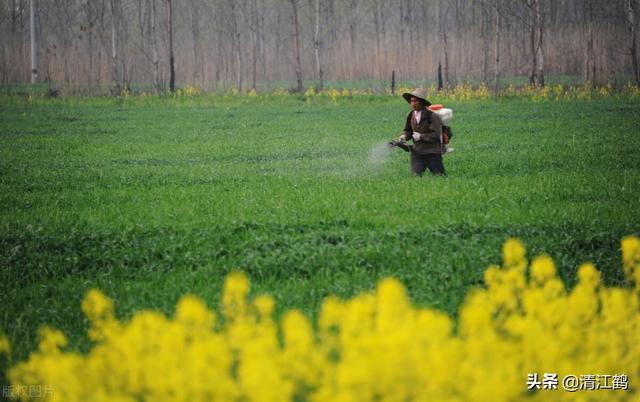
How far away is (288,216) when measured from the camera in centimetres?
862

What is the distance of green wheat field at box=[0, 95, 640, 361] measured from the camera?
6.50 metres

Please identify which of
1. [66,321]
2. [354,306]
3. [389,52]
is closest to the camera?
[354,306]

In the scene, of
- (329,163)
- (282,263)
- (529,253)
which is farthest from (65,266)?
(329,163)

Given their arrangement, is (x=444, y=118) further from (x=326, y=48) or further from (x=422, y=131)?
(x=326, y=48)

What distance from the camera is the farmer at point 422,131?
11.0 m

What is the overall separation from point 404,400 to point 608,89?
30.1 meters

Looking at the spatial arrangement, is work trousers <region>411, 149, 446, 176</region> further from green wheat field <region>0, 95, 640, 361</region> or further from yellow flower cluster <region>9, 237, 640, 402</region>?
yellow flower cluster <region>9, 237, 640, 402</region>

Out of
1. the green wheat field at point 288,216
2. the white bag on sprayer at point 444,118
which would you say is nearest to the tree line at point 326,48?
the green wheat field at point 288,216

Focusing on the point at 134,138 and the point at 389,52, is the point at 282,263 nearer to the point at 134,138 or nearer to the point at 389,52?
the point at 134,138

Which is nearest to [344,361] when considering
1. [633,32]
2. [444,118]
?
[444,118]

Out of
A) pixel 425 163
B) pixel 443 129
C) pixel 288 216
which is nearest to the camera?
pixel 288 216

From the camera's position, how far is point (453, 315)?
18.9 ft

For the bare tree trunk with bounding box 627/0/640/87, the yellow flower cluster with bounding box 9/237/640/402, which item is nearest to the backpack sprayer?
the yellow flower cluster with bounding box 9/237/640/402

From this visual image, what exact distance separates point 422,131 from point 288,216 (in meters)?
3.38
